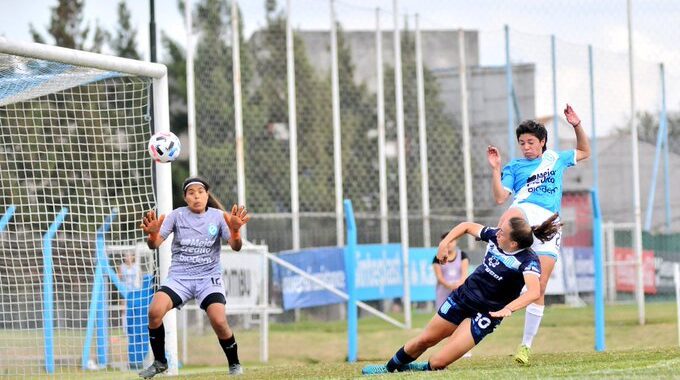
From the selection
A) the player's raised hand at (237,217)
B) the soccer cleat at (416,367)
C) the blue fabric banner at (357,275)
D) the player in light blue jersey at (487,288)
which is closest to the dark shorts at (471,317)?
the player in light blue jersey at (487,288)

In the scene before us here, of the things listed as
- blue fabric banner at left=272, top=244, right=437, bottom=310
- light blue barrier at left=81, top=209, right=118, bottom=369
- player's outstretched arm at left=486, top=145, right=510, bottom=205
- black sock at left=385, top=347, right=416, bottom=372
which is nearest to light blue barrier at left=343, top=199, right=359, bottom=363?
light blue barrier at left=81, top=209, right=118, bottom=369

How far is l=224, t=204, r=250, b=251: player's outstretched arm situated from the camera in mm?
11469

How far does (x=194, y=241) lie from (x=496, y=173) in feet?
9.54

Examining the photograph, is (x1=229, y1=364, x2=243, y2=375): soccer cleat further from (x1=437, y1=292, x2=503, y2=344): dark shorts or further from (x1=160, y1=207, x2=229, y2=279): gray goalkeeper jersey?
(x1=437, y1=292, x2=503, y2=344): dark shorts

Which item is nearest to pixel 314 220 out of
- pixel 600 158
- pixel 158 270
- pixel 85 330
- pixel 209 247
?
pixel 600 158

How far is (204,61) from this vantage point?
2472 cm

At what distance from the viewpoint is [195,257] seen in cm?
1169

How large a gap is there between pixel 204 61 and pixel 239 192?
3.04 m

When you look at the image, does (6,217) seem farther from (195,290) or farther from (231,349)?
(231,349)

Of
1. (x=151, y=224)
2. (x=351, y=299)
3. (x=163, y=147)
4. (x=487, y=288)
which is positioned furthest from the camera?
(x=351, y=299)

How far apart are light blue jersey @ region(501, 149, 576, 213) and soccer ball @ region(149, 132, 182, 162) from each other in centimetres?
318

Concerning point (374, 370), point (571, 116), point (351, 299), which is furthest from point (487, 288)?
point (351, 299)

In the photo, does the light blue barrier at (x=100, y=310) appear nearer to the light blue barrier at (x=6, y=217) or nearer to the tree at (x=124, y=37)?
the light blue barrier at (x=6, y=217)

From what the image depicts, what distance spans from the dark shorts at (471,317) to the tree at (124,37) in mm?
28635
